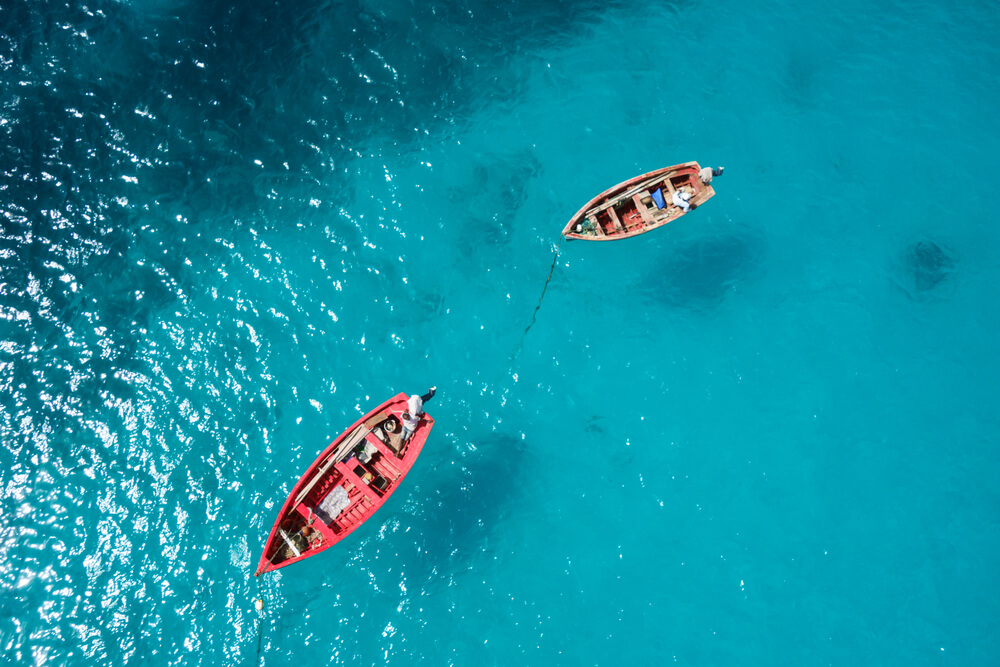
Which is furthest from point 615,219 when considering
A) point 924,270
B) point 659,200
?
point 924,270

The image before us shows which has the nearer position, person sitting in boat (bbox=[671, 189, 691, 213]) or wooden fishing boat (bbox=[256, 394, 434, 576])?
wooden fishing boat (bbox=[256, 394, 434, 576])

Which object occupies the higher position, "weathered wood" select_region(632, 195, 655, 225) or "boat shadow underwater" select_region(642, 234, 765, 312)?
"weathered wood" select_region(632, 195, 655, 225)

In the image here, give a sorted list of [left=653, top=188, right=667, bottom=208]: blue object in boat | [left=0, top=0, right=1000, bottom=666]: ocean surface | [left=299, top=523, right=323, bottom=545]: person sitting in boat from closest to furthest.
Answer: [left=299, top=523, right=323, bottom=545]: person sitting in boat, [left=0, top=0, right=1000, bottom=666]: ocean surface, [left=653, top=188, right=667, bottom=208]: blue object in boat

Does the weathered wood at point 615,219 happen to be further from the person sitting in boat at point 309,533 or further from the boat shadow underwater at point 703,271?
the person sitting in boat at point 309,533

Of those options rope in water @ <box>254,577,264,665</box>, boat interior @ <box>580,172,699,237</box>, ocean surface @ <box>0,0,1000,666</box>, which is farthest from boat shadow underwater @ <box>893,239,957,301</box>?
rope in water @ <box>254,577,264,665</box>

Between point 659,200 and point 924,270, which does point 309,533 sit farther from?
point 924,270

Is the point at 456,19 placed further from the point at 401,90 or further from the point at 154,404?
the point at 154,404

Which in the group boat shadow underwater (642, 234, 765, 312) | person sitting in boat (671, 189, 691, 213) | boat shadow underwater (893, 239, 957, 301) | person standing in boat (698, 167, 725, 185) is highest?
person standing in boat (698, 167, 725, 185)

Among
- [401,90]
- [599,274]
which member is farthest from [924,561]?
[401,90]

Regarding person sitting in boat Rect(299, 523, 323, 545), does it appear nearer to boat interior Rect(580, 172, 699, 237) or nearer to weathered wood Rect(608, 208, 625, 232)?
boat interior Rect(580, 172, 699, 237)
